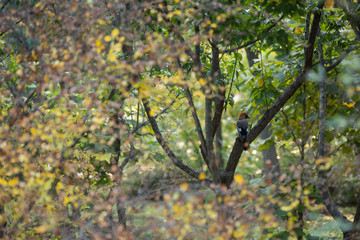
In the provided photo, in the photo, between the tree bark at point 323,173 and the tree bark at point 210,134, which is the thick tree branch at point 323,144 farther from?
the tree bark at point 210,134

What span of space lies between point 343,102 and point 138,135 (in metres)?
2.89

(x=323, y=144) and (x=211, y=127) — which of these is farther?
(x=323, y=144)

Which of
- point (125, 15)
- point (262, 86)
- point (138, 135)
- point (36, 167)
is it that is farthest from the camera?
point (138, 135)

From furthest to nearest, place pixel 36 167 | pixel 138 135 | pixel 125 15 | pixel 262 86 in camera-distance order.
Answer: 1. pixel 138 135
2. pixel 262 86
3. pixel 125 15
4. pixel 36 167

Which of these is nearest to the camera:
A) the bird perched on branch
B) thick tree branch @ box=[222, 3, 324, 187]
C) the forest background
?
the forest background

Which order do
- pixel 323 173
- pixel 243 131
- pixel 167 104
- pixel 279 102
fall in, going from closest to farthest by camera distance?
pixel 279 102 → pixel 243 131 → pixel 323 173 → pixel 167 104

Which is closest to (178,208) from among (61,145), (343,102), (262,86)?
(61,145)

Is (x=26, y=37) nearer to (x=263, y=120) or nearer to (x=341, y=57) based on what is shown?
(x=263, y=120)

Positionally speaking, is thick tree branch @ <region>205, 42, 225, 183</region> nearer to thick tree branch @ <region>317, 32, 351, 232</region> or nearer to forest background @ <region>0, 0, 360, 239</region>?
forest background @ <region>0, 0, 360, 239</region>

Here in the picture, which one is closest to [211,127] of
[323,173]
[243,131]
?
[243,131]

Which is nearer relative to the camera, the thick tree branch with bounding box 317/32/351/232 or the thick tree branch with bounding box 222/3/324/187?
the thick tree branch with bounding box 222/3/324/187

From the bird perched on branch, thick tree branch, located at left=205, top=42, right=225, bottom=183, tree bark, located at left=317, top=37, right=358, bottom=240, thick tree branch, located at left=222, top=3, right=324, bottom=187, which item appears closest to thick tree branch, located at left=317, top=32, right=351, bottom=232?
tree bark, located at left=317, top=37, right=358, bottom=240

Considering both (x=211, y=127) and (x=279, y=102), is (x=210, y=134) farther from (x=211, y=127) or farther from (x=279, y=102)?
(x=279, y=102)

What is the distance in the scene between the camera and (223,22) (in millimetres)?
4059
